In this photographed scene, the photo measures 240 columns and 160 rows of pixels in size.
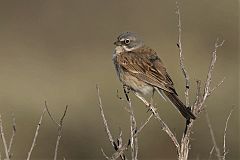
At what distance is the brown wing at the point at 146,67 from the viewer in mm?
7617

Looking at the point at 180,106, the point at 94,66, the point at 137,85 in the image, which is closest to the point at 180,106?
the point at 180,106

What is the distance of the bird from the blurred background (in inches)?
164

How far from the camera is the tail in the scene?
633cm

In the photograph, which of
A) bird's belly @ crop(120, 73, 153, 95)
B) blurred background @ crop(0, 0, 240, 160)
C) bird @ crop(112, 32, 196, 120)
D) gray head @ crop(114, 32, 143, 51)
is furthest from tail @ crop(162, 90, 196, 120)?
blurred background @ crop(0, 0, 240, 160)

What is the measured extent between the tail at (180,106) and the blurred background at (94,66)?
15.3 ft

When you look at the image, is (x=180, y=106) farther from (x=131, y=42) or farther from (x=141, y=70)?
(x=131, y=42)

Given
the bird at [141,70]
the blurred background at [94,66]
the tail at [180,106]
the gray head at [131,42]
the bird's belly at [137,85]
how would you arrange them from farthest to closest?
the blurred background at [94,66] → the gray head at [131,42] → the bird's belly at [137,85] → the bird at [141,70] → the tail at [180,106]

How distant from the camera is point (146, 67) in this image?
784 centimetres

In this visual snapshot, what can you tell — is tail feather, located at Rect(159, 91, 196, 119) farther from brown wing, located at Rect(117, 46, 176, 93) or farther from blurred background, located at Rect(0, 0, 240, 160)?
blurred background, located at Rect(0, 0, 240, 160)

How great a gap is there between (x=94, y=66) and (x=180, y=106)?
12.4 metres

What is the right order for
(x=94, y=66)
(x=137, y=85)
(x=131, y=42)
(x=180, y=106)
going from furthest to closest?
(x=94, y=66) → (x=131, y=42) → (x=137, y=85) → (x=180, y=106)

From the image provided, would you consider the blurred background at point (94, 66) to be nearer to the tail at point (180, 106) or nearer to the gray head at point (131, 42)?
the gray head at point (131, 42)

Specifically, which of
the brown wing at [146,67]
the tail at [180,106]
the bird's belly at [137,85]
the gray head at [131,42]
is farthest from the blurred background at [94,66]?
the tail at [180,106]

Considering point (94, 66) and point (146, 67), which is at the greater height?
point (146, 67)
